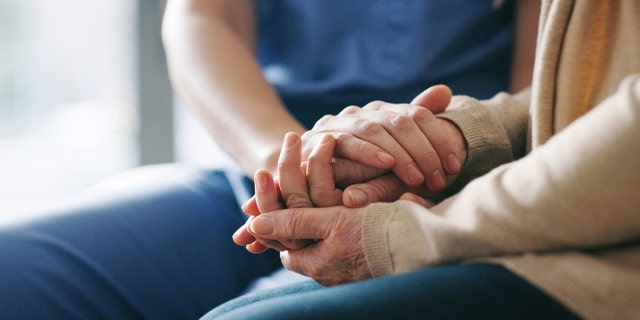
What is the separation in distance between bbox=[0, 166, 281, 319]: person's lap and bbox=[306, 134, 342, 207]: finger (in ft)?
0.91

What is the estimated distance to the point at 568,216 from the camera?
0.51 meters

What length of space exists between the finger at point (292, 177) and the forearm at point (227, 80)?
0.19m

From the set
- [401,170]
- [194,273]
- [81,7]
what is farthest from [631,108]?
[81,7]

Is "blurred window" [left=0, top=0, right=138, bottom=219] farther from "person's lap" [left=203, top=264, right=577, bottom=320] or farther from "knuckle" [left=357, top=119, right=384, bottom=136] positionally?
"person's lap" [left=203, top=264, right=577, bottom=320]

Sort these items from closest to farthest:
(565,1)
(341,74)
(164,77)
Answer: (565,1)
(341,74)
(164,77)

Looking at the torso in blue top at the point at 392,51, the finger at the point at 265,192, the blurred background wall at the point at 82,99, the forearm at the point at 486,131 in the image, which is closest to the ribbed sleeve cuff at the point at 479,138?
the forearm at the point at 486,131

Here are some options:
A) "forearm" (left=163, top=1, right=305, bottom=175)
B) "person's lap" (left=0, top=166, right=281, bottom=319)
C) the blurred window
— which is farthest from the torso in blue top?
the blurred window

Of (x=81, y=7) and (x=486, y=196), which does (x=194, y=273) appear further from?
(x=81, y=7)

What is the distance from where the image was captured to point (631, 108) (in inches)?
19.6

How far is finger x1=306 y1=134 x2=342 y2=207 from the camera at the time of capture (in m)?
0.75

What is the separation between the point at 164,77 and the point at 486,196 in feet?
6.22

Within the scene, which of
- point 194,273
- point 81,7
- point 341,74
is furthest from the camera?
point 81,7

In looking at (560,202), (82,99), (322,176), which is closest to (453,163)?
(322,176)

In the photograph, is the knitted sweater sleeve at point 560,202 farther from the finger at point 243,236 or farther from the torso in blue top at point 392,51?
the torso in blue top at point 392,51
